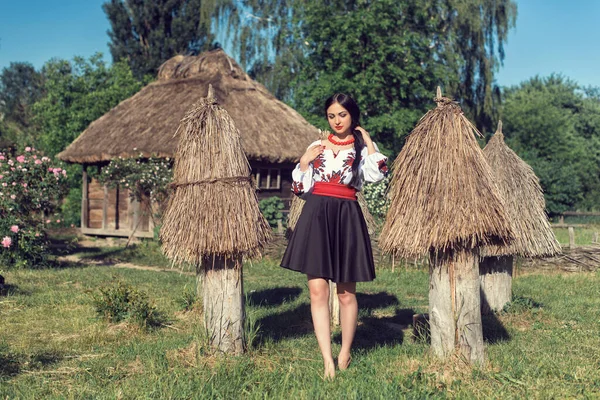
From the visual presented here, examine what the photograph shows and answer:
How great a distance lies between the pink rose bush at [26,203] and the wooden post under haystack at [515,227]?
7.04 m

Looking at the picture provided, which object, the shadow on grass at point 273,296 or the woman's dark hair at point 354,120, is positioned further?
the shadow on grass at point 273,296

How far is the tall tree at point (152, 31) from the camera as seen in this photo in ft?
89.6

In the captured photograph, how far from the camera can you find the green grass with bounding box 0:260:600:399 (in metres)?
3.95

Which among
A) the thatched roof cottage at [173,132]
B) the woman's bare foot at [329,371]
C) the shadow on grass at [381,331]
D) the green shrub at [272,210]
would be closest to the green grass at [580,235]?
the green shrub at [272,210]

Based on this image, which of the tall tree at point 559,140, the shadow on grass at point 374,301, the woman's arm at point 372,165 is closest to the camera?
the woman's arm at point 372,165

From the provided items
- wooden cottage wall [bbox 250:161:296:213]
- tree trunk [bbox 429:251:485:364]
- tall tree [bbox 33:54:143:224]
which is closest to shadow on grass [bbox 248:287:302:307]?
tree trunk [bbox 429:251:485:364]

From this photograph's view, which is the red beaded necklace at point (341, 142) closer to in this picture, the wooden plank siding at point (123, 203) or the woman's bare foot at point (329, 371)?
the woman's bare foot at point (329, 371)

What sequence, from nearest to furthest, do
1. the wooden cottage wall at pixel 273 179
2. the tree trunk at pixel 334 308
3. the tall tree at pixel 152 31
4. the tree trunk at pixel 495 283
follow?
1. the tree trunk at pixel 334 308
2. the tree trunk at pixel 495 283
3. the wooden cottage wall at pixel 273 179
4. the tall tree at pixel 152 31

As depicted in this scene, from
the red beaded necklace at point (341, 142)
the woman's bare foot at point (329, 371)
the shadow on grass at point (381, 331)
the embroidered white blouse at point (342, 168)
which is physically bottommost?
the shadow on grass at point (381, 331)

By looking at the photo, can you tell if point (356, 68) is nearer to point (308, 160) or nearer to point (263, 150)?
point (263, 150)

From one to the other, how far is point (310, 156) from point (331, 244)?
2.14 feet

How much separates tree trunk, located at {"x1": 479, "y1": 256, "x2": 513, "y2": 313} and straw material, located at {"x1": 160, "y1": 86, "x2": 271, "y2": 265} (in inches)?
124

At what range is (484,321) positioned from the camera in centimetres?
643

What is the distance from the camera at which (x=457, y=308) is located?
4.35 m
